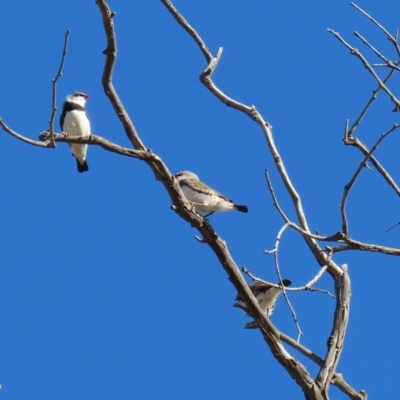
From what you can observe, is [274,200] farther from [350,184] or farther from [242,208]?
[242,208]

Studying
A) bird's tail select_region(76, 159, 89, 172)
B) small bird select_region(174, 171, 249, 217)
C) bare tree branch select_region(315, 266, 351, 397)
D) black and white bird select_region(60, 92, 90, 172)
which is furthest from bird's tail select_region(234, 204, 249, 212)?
bird's tail select_region(76, 159, 89, 172)

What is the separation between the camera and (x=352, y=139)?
5.16 m

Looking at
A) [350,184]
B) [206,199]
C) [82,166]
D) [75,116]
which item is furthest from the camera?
[82,166]

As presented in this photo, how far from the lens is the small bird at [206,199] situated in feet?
27.5

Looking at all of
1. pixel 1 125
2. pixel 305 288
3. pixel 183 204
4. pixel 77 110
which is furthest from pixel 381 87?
pixel 77 110

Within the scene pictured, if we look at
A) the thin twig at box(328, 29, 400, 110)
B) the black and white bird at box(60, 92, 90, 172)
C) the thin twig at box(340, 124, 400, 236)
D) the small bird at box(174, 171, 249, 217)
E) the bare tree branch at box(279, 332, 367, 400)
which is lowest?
the bare tree branch at box(279, 332, 367, 400)

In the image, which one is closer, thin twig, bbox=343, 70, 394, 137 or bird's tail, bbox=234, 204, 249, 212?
thin twig, bbox=343, 70, 394, 137

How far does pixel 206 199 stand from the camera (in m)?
8.38

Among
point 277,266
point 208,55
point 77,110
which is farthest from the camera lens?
point 77,110

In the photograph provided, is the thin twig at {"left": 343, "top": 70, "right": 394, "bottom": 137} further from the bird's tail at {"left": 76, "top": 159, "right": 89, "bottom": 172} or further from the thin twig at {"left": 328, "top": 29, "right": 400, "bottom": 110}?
the bird's tail at {"left": 76, "top": 159, "right": 89, "bottom": 172}

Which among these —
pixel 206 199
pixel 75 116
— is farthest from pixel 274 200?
pixel 75 116

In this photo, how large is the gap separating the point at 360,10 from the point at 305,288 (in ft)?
5.10

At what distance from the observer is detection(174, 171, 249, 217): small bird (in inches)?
330

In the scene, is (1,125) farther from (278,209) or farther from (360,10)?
(360,10)
